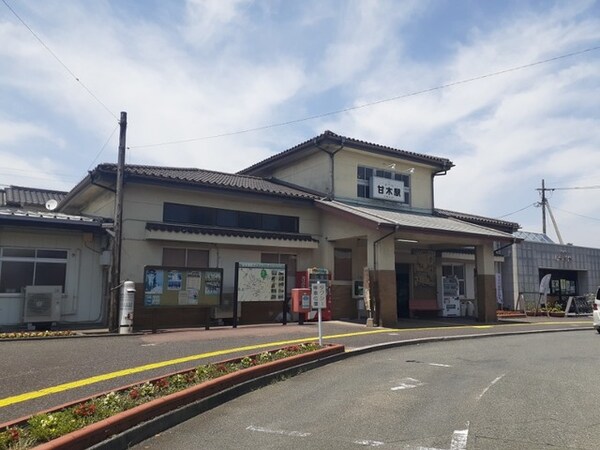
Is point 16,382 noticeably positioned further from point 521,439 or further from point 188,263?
point 188,263

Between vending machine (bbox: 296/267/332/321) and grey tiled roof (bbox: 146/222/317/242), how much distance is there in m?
1.38

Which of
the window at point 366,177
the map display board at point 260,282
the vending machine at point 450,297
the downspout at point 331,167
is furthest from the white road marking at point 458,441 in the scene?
the vending machine at point 450,297

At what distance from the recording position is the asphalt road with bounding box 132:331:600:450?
5113mm

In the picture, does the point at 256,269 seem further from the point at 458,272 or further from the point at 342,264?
the point at 458,272

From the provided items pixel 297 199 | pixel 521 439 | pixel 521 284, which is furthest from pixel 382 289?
pixel 521 284

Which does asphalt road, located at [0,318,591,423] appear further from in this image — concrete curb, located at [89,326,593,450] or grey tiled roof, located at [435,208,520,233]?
grey tiled roof, located at [435,208,520,233]

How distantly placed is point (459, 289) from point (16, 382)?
66.5 feet

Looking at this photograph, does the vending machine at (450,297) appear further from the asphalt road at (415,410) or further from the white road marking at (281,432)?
the white road marking at (281,432)

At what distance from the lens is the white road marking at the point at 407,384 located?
7574mm

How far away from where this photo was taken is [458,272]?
23984 millimetres

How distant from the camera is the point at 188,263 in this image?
16531 millimetres

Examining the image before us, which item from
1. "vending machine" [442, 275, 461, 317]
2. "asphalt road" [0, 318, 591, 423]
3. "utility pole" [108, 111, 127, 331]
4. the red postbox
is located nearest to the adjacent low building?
"utility pole" [108, 111, 127, 331]

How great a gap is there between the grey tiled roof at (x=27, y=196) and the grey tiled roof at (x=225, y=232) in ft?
41.3

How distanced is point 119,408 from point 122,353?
481 cm
